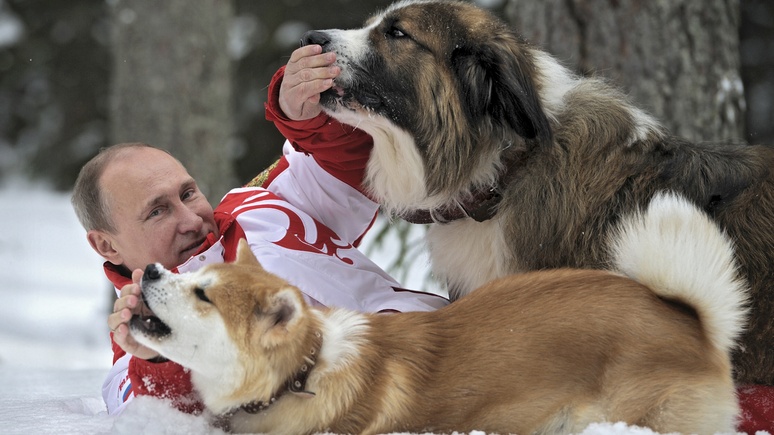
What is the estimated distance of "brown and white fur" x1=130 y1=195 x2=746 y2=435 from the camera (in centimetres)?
268

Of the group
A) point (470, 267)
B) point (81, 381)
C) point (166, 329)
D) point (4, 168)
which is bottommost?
point (4, 168)

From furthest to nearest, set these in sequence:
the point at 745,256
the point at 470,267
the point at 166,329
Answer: the point at 470,267 < the point at 745,256 < the point at 166,329

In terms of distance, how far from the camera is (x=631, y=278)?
3.04 metres

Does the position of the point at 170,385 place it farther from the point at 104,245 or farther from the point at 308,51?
the point at 308,51

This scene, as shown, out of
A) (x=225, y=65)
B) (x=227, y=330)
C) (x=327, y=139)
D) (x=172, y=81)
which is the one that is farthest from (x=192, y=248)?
(x=225, y=65)

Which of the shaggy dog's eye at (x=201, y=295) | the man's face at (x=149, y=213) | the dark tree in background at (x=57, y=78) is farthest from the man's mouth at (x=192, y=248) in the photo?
the dark tree in background at (x=57, y=78)

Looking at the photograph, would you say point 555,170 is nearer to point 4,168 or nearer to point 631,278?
point 631,278

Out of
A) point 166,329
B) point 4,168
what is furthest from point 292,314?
point 4,168

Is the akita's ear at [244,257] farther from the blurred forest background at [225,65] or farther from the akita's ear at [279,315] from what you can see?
the blurred forest background at [225,65]

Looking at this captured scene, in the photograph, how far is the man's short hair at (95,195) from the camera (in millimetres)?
3746

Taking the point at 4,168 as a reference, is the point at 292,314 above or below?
above

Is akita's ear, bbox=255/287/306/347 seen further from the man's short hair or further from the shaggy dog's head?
the man's short hair

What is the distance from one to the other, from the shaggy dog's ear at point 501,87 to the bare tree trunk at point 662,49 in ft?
5.14

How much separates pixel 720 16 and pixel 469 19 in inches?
86.9
